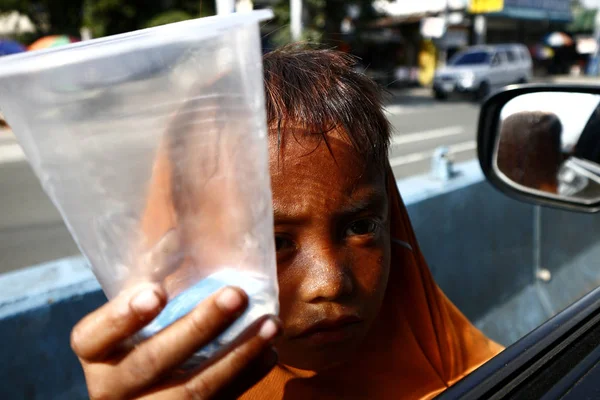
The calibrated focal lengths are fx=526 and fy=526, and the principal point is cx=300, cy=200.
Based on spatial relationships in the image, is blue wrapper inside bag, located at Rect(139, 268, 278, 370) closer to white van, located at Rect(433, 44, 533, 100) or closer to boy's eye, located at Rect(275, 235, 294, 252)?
boy's eye, located at Rect(275, 235, 294, 252)

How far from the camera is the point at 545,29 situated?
127ft

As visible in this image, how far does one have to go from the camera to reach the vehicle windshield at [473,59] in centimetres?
1989

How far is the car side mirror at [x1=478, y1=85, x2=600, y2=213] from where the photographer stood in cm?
174

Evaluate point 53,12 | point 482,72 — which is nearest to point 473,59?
point 482,72

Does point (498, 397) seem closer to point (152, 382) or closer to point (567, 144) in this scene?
point (152, 382)

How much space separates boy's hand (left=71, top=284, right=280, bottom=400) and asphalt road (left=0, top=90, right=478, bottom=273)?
3.14ft

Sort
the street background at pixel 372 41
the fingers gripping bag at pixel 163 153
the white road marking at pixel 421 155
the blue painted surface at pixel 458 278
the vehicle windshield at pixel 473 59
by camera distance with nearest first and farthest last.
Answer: the fingers gripping bag at pixel 163 153 → the blue painted surface at pixel 458 278 → the street background at pixel 372 41 → the white road marking at pixel 421 155 → the vehicle windshield at pixel 473 59

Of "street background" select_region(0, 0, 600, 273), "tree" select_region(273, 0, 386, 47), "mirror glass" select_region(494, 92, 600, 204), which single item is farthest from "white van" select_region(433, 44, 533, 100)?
"mirror glass" select_region(494, 92, 600, 204)

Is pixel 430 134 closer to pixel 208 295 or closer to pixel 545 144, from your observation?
pixel 545 144

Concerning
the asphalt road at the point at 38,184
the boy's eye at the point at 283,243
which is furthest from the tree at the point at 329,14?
the boy's eye at the point at 283,243

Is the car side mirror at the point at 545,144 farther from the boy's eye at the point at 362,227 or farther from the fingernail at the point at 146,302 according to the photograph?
the fingernail at the point at 146,302

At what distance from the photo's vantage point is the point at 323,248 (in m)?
1.01

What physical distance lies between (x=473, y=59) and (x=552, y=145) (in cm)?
1996

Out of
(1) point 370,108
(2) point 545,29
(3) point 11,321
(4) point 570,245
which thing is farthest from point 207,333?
(2) point 545,29
